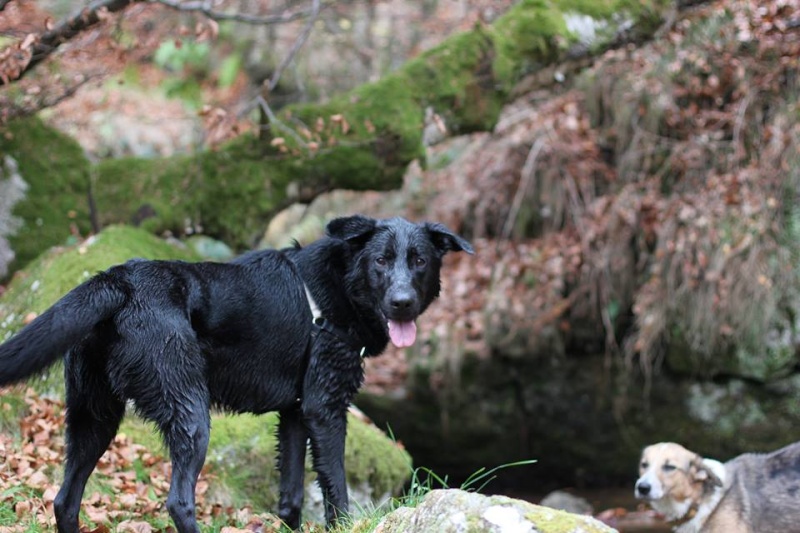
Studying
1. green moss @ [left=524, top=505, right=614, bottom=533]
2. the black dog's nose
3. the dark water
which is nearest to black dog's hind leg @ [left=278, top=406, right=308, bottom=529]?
the black dog's nose

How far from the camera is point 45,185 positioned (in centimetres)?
768

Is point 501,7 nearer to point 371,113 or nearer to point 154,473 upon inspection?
point 371,113

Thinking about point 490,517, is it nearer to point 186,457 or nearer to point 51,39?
point 186,457

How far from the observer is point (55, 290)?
20.6 ft

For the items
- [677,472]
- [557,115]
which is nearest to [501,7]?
[557,115]

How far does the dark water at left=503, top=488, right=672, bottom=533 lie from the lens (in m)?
7.88

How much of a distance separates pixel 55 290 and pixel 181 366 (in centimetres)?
255

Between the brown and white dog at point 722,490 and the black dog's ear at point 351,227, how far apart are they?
2.79 meters

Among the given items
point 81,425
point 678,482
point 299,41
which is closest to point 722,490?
point 678,482

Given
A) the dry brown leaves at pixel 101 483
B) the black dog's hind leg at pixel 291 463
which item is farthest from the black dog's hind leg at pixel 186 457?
the black dog's hind leg at pixel 291 463

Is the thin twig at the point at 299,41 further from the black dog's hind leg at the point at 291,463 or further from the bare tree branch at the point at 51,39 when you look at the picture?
the black dog's hind leg at the point at 291,463

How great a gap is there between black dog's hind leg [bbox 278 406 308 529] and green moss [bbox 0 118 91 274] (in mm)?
3610

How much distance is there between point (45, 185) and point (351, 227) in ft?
13.0

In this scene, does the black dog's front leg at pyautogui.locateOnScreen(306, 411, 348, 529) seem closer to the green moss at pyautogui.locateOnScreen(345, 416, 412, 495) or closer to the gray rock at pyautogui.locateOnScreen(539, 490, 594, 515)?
the green moss at pyautogui.locateOnScreen(345, 416, 412, 495)
